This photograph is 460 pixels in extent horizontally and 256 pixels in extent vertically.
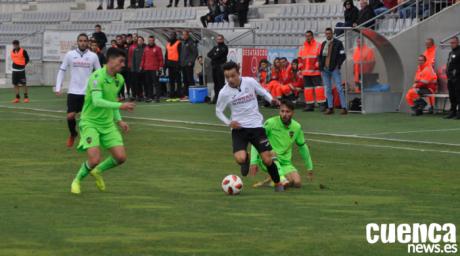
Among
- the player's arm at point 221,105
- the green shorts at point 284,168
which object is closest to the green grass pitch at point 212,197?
the green shorts at point 284,168

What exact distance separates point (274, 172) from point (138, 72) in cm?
2274

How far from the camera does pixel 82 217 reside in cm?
1272

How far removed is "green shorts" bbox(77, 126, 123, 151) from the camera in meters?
15.1

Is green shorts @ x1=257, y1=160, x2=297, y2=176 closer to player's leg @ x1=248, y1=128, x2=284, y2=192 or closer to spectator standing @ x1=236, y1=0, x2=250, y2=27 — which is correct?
player's leg @ x1=248, y1=128, x2=284, y2=192

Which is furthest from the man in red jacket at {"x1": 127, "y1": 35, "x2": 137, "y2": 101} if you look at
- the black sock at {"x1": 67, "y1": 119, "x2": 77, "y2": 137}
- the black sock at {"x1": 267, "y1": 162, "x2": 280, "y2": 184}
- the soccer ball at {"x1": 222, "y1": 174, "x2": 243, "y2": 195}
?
the soccer ball at {"x1": 222, "y1": 174, "x2": 243, "y2": 195}

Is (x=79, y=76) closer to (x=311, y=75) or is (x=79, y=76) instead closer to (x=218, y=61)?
(x=311, y=75)

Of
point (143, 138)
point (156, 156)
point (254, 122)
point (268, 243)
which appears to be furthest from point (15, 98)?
point (268, 243)

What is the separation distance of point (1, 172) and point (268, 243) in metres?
7.64

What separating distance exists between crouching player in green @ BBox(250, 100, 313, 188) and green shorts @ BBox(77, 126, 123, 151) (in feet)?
6.20

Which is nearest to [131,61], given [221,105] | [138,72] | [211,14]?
[138,72]

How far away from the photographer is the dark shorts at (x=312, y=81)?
31359 mm

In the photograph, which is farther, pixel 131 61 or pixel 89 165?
pixel 131 61

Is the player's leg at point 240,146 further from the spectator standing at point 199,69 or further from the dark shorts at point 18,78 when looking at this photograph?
the dark shorts at point 18,78

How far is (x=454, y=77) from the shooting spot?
27672 millimetres
